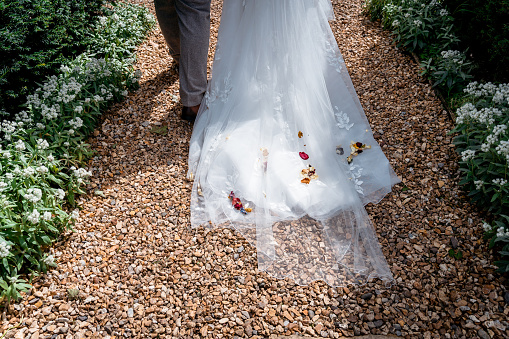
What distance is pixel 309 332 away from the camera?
82.7 inches

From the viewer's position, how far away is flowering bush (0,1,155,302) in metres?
2.31

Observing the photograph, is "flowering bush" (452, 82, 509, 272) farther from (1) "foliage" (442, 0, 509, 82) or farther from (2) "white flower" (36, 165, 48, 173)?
(2) "white flower" (36, 165, 48, 173)

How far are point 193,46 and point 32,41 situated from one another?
1.45 m

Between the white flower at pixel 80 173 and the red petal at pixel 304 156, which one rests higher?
the red petal at pixel 304 156

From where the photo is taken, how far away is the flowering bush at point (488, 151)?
7.73 ft

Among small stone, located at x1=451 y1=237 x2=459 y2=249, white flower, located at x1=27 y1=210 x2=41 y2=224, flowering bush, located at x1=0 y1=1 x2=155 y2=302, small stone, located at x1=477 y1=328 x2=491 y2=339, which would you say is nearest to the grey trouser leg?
flowering bush, located at x1=0 y1=1 x2=155 y2=302

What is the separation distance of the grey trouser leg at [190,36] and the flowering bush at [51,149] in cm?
68

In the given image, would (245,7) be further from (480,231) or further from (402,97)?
(480,231)

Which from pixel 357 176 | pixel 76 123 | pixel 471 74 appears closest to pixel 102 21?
pixel 76 123

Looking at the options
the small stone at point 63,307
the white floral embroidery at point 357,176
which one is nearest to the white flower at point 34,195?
the small stone at point 63,307

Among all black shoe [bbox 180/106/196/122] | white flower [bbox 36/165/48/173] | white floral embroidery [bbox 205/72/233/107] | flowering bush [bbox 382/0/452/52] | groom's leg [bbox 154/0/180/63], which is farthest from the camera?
flowering bush [bbox 382/0/452/52]

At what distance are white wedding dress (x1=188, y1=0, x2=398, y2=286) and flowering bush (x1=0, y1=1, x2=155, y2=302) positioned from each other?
91 cm

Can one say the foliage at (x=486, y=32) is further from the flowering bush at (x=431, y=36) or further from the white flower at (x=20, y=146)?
the white flower at (x=20, y=146)

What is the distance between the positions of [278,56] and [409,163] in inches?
50.9
